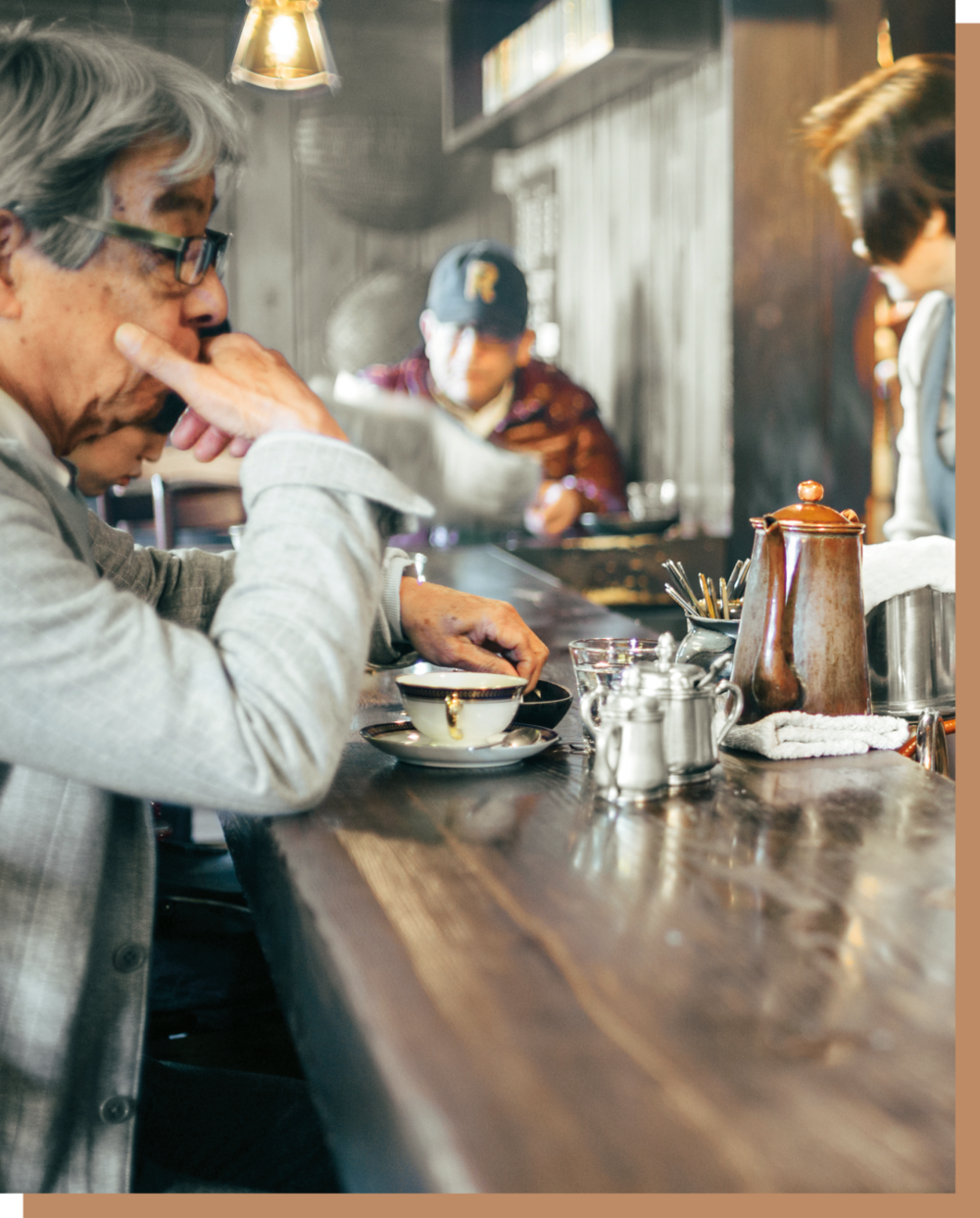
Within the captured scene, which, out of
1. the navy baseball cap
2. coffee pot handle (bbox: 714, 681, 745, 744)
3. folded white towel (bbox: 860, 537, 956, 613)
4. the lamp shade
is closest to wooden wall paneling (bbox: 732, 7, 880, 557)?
the navy baseball cap

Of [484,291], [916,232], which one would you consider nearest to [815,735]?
[916,232]

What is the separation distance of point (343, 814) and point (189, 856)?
2.73 ft

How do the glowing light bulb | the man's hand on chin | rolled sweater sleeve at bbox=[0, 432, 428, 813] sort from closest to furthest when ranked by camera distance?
1. rolled sweater sleeve at bbox=[0, 432, 428, 813]
2. the man's hand on chin
3. the glowing light bulb

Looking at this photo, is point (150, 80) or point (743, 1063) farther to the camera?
point (150, 80)

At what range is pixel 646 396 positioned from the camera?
14.6 ft

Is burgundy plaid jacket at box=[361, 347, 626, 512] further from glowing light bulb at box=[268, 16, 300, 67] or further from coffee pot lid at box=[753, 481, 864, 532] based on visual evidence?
coffee pot lid at box=[753, 481, 864, 532]

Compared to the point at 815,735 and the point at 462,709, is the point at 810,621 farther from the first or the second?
the point at 462,709

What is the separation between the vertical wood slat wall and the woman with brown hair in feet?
1.35

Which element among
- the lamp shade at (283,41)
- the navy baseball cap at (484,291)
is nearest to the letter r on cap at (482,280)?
the navy baseball cap at (484,291)

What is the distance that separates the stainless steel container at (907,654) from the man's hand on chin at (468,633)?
0.38 meters

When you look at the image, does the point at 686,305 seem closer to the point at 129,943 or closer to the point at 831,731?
the point at 831,731

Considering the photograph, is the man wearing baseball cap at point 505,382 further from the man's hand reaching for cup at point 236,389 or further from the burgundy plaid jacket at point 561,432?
the man's hand reaching for cup at point 236,389

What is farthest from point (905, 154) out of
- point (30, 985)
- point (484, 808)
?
point (30, 985)

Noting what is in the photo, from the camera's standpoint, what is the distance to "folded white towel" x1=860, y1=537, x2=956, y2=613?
4.32 feet
